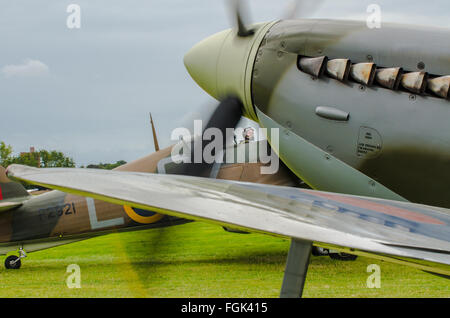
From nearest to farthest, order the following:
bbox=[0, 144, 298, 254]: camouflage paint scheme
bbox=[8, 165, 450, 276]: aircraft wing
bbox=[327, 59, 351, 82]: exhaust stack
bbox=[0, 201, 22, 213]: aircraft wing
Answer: bbox=[8, 165, 450, 276]: aircraft wing
bbox=[327, 59, 351, 82]: exhaust stack
bbox=[0, 144, 298, 254]: camouflage paint scheme
bbox=[0, 201, 22, 213]: aircraft wing

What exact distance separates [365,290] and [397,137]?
324 cm

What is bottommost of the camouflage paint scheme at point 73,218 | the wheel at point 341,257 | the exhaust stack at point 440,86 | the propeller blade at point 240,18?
the wheel at point 341,257

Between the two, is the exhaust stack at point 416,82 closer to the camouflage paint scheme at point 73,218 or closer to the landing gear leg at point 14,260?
the camouflage paint scheme at point 73,218

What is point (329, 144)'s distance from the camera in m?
4.04

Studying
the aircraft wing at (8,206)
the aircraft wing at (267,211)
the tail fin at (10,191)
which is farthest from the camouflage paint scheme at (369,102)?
the tail fin at (10,191)

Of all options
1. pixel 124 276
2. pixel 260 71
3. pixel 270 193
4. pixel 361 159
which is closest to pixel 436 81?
pixel 361 159

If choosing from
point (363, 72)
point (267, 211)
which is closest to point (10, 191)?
point (363, 72)

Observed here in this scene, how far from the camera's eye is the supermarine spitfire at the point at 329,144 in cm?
175

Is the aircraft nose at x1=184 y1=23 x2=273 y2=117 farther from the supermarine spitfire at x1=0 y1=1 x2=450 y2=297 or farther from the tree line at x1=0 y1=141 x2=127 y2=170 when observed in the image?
the tree line at x1=0 y1=141 x2=127 y2=170

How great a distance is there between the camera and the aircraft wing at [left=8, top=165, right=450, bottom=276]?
1641 millimetres

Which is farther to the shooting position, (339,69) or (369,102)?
(339,69)

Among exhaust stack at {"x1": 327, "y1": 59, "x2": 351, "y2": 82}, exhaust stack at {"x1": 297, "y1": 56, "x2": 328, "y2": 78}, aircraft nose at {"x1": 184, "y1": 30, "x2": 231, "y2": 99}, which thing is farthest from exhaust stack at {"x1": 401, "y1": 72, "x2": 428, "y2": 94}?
aircraft nose at {"x1": 184, "y1": 30, "x2": 231, "y2": 99}

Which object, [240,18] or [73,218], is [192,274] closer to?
[73,218]

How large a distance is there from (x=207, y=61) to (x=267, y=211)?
137 inches
